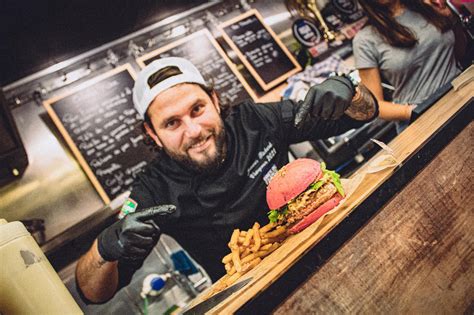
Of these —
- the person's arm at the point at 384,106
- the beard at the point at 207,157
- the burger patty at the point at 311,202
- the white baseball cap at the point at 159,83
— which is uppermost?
the white baseball cap at the point at 159,83

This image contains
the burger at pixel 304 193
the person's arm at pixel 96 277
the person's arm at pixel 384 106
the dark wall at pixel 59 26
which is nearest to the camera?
the burger at pixel 304 193

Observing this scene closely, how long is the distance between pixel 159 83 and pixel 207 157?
1.81 ft

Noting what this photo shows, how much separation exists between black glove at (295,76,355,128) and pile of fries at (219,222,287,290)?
62cm

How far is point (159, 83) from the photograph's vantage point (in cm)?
201

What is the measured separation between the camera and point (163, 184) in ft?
7.12

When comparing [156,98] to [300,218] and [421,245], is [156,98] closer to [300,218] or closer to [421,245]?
[300,218]

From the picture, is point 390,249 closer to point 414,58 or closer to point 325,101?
point 325,101

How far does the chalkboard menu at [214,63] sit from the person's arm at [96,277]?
7.34 ft

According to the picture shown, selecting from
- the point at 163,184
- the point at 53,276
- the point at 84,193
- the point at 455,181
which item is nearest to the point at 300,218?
the point at 455,181

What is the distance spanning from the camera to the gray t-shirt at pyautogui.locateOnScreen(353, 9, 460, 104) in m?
2.55

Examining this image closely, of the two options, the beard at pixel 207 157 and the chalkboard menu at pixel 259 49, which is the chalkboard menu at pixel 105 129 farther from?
the chalkboard menu at pixel 259 49

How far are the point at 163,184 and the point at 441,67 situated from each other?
2.36 m

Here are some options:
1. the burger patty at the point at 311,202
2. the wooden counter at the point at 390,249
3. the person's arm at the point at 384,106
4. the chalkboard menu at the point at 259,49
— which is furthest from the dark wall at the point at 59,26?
the wooden counter at the point at 390,249

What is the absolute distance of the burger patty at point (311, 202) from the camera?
1.23m
